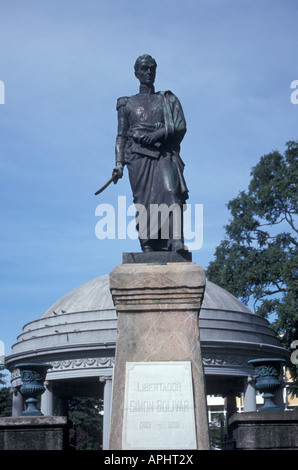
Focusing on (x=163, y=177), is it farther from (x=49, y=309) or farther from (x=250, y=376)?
(x=49, y=309)

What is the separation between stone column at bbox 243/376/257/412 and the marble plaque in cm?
2671

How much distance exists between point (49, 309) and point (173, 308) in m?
34.6

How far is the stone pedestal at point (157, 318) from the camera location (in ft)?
26.3

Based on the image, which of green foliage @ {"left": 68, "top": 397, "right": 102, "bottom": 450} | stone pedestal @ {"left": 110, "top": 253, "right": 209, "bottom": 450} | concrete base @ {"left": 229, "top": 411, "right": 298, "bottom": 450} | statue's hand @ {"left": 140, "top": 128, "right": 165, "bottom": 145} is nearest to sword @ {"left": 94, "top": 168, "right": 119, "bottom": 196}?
→ statue's hand @ {"left": 140, "top": 128, "right": 165, "bottom": 145}

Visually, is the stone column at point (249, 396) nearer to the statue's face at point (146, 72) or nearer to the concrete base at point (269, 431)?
the concrete base at point (269, 431)

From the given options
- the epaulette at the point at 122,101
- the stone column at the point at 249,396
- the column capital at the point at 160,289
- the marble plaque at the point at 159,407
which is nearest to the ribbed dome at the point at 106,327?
the stone column at the point at 249,396

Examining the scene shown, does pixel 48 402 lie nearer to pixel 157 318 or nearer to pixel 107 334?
pixel 107 334

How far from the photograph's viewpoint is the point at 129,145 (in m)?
9.39

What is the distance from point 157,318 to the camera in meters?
8.22

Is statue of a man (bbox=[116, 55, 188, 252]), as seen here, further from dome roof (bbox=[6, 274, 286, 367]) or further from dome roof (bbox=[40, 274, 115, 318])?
dome roof (bbox=[40, 274, 115, 318])
